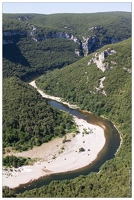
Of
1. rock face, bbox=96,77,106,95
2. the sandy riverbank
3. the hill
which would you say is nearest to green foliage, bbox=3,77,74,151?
the sandy riverbank

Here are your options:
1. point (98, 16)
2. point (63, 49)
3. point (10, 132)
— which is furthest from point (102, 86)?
point (98, 16)

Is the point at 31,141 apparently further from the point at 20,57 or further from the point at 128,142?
the point at 20,57

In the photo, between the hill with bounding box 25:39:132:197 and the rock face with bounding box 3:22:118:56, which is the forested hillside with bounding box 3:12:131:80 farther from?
the hill with bounding box 25:39:132:197

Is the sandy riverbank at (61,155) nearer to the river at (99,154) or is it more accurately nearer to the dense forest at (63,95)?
the river at (99,154)

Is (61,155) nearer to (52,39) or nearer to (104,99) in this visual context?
(104,99)

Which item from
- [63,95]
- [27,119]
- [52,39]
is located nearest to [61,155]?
[27,119]

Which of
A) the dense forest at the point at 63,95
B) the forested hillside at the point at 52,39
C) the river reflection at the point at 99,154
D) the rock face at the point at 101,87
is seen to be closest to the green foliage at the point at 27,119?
the dense forest at the point at 63,95
